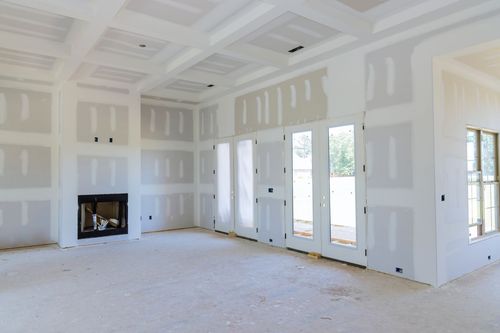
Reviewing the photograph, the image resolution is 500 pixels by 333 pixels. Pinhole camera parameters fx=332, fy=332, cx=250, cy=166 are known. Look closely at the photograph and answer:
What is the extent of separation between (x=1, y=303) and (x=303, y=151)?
15.6 feet

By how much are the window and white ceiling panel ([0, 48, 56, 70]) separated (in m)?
7.25

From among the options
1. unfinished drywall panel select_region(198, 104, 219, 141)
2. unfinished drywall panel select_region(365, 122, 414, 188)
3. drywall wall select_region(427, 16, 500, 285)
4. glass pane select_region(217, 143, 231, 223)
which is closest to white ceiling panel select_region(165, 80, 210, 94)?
unfinished drywall panel select_region(198, 104, 219, 141)

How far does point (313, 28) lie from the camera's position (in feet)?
15.4

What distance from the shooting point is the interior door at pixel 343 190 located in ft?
16.6

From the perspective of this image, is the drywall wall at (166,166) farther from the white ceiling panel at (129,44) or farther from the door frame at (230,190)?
the white ceiling panel at (129,44)

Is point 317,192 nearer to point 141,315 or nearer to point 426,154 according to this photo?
point 426,154

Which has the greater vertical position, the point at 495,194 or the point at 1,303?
the point at 495,194

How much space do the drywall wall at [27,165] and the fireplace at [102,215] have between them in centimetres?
69

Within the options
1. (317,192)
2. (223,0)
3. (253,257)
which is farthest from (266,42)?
(253,257)

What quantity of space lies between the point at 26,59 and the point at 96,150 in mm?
2084

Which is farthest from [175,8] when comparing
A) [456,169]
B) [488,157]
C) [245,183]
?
[488,157]

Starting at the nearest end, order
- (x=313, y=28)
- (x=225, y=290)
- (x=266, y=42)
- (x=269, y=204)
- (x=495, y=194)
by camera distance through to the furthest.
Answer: (x=225, y=290)
(x=313, y=28)
(x=266, y=42)
(x=495, y=194)
(x=269, y=204)

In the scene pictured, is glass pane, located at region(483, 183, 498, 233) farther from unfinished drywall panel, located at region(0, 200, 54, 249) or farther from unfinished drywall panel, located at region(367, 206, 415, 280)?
unfinished drywall panel, located at region(0, 200, 54, 249)

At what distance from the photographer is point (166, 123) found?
8.87 m
